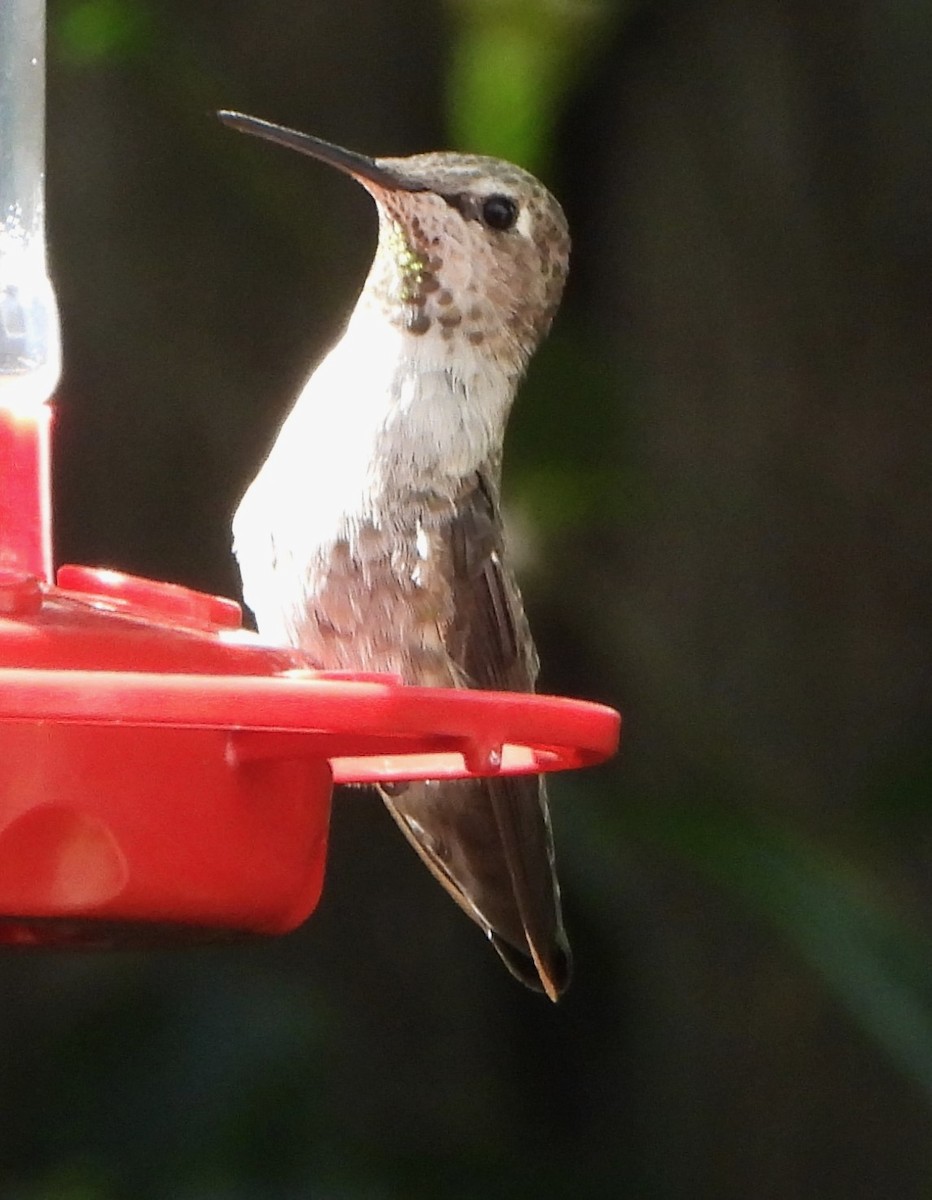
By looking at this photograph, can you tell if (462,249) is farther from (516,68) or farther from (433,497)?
(516,68)

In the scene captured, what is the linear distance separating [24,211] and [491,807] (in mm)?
1083

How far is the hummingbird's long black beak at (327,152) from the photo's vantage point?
2.37 m

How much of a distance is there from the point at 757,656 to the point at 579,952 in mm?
724

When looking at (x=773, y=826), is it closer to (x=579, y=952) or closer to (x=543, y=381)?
(x=579, y=952)

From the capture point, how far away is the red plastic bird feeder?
5.51ft

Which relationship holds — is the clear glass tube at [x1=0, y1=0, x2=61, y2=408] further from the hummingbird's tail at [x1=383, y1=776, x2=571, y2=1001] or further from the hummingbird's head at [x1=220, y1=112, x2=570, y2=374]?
the hummingbird's tail at [x1=383, y1=776, x2=571, y2=1001]

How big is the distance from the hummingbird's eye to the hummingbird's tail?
834 mm

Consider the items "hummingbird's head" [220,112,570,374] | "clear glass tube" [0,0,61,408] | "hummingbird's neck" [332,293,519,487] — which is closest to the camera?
"clear glass tube" [0,0,61,408]

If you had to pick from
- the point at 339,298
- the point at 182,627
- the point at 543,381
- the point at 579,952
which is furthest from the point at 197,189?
the point at 182,627

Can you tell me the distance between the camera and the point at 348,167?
2756mm

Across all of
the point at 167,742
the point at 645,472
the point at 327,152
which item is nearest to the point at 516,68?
the point at 645,472

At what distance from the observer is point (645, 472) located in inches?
164

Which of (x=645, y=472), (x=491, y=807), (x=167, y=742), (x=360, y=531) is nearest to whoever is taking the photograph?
(x=167, y=742)

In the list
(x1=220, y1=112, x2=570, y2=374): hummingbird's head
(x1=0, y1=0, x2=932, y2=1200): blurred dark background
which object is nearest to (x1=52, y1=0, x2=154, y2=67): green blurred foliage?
(x1=0, y1=0, x2=932, y2=1200): blurred dark background
